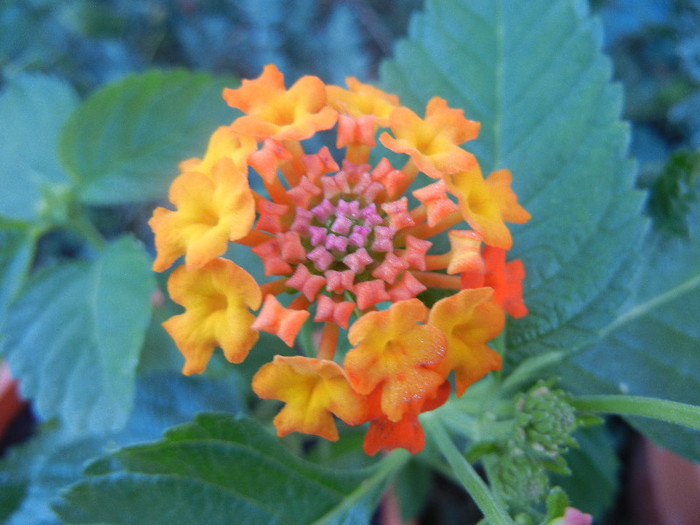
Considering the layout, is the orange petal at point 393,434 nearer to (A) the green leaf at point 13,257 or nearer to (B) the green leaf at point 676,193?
(B) the green leaf at point 676,193

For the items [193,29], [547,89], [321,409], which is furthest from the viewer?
[193,29]

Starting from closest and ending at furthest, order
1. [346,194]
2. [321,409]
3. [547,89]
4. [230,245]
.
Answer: [321,409] < [346,194] < [547,89] < [230,245]

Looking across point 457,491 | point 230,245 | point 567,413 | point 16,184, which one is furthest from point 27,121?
point 457,491

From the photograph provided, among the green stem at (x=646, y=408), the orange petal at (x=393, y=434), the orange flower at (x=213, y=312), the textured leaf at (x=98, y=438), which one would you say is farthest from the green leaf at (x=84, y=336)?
the green stem at (x=646, y=408)

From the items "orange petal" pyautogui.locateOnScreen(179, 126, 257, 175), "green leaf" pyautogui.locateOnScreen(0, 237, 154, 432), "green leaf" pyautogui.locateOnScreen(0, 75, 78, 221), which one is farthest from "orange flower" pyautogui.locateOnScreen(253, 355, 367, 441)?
"green leaf" pyautogui.locateOnScreen(0, 75, 78, 221)

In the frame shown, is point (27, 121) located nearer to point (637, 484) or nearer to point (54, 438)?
point (54, 438)

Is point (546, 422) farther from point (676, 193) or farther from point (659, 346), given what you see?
point (676, 193)
